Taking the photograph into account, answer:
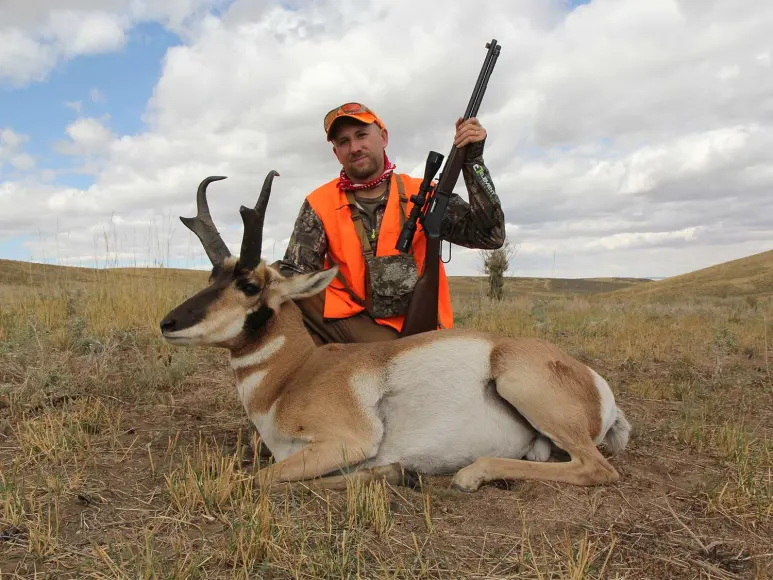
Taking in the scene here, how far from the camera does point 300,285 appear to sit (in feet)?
14.5

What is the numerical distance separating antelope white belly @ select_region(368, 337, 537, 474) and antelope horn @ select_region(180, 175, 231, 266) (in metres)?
1.66

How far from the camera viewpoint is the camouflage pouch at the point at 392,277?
5.63 metres

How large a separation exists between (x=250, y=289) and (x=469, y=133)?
2.57m

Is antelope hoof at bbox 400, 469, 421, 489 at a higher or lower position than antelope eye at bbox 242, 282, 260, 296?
Answer: lower

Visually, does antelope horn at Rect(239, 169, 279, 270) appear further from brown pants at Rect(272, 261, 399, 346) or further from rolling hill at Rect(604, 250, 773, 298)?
rolling hill at Rect(604, 250, 773, 298)

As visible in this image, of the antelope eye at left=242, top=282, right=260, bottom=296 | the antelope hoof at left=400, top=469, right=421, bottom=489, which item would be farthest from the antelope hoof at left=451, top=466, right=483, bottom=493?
the antelope eye at left=242, top=282, right=260, bottom=296

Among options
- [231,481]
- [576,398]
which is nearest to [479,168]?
[576,398]

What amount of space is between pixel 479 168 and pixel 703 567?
12.6 feet

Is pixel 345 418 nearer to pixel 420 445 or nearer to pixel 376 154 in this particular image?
pixel 420 445

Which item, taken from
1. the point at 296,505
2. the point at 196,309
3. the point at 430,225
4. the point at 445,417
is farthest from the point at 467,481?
the point at 430,225

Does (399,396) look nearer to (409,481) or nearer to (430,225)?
(409,481)

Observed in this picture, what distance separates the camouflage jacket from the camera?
18.9 feet

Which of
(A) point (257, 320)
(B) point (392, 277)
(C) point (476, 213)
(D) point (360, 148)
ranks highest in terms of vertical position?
(D) point (360, 148)

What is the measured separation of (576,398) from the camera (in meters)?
4.08
